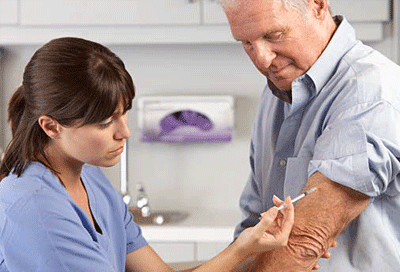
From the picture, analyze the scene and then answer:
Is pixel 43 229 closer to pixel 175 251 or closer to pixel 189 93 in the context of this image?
pixel 175 251

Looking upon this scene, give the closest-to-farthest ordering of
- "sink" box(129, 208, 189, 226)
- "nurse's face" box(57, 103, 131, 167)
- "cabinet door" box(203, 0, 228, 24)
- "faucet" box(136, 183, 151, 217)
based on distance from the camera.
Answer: "nurse's face" box(57, 103, 131, 167), "cabinet door" box(203, 0, 228, 24), "sink" box(129, 208, 189, 226), "faucet" box(136, 183, 151, 217)

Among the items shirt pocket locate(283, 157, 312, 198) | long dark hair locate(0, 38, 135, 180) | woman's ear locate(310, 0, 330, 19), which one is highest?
woman's ear locate(310, 0, 330, 19)

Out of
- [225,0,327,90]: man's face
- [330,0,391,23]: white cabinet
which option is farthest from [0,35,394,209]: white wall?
[225,0,327,90]: man's face

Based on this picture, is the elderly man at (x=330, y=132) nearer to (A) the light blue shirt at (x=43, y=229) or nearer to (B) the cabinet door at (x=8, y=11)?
(A) the light blue shirt at (x=43, y=229)

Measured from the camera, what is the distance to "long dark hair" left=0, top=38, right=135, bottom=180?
1324 millimetres

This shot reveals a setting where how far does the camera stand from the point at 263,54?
1386 mm

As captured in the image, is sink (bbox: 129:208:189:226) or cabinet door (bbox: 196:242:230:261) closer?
cabinet door (bbox: 196:242:230:261)

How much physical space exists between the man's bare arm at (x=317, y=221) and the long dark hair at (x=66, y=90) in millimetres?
365

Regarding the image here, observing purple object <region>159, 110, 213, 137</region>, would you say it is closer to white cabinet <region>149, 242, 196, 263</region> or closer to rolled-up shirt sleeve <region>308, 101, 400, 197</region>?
white cabinet <region>149, 242, 196, 263</region>

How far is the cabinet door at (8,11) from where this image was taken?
2.94 meters

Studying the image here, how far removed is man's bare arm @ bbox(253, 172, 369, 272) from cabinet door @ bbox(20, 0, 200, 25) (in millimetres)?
1675

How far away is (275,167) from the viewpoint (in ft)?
5.17

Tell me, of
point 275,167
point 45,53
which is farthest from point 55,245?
point 275,167

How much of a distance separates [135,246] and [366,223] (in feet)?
1.77
